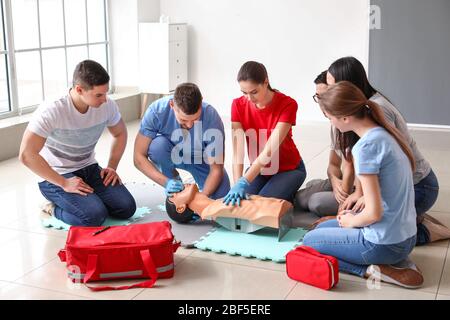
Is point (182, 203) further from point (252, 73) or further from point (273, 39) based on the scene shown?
point (273, 39)

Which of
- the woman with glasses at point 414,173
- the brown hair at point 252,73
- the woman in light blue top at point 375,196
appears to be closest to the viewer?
the woman in light blue top at point 375,196

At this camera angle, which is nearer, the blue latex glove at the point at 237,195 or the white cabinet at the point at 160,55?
the blue latex glove at the point at 237,195

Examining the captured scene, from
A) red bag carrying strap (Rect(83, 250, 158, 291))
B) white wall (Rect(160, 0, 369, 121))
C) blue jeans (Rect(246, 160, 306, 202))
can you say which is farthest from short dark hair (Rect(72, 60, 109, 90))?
white wall (Rect(160, 0, 369, 121))

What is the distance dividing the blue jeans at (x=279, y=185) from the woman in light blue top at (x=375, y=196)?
0.78m

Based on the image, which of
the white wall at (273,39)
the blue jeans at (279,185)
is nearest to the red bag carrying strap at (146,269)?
the blue jeans at (279,185)

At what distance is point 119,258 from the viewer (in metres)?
2.42

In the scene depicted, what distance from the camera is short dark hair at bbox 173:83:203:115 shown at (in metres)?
2.84

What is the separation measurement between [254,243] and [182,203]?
409 mm

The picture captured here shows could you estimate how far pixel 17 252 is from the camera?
2.76m

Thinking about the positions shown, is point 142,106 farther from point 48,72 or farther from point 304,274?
point 304,274

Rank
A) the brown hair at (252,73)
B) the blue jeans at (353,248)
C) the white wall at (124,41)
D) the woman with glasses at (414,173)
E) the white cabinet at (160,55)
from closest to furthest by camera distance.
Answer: the blue jeans at (353,248), the woman with glasses at (414,173), the brown hair at (252,73), the white cabinet at (160,55), the white wall at (124,41)

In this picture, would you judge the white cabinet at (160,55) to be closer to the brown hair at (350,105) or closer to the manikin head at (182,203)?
the manikin head at (182,203)

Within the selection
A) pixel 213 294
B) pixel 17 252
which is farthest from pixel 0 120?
pixel 213 294

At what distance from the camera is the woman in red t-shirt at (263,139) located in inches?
117
